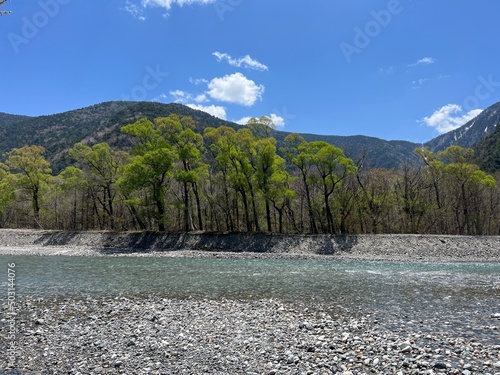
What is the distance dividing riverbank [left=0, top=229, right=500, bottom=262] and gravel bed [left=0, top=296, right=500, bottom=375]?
2394 centimetres

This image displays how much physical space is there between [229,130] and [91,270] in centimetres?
2503

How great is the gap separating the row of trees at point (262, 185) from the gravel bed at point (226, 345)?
1234 inches

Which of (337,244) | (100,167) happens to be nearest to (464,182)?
(337,244)

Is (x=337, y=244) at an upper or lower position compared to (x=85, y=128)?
lower

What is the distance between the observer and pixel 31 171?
54.8m

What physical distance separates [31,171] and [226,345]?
2237 inches

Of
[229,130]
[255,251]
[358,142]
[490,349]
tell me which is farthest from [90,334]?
[358,142]

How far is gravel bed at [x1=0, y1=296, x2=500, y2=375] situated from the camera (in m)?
7.80

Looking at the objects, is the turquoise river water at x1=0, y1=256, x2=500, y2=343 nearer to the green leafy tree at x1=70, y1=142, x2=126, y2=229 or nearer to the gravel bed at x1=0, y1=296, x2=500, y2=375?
the gravel bed at x1=0, y1=296, x2=500, y2=375

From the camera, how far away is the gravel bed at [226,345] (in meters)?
7.80

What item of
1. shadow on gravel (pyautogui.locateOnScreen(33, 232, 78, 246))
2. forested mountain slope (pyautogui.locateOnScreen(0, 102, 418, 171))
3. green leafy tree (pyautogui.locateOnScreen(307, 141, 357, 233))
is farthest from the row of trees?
forested mountain slope (pyautogui.locateOnScreen(0, 102, 418, 171))

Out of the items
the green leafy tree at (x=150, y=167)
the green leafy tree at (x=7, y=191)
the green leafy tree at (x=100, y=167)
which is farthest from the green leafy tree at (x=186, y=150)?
the green leafy tree at (x=7, y=191)

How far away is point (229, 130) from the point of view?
44469 millimetres

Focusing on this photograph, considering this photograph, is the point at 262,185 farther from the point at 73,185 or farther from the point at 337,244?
the point at 73,185
